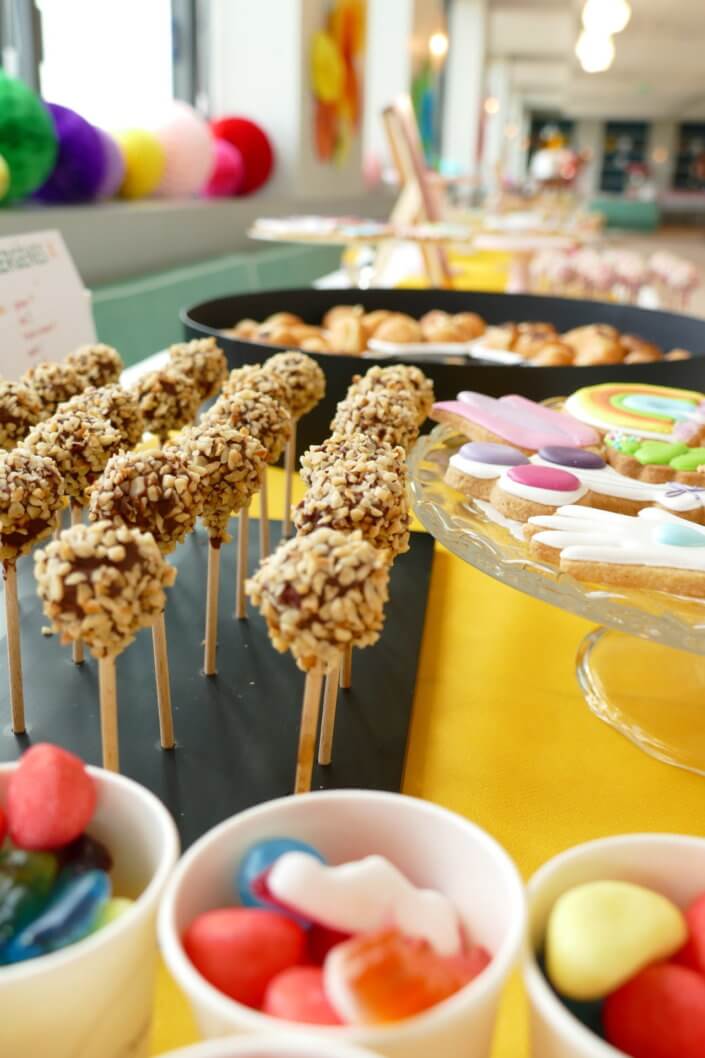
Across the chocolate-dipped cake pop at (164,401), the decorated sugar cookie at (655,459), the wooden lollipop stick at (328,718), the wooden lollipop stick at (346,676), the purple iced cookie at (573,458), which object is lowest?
the wooden lollipop stick at (346,676)

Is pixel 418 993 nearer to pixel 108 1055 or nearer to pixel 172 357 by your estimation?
pixel 108 1055

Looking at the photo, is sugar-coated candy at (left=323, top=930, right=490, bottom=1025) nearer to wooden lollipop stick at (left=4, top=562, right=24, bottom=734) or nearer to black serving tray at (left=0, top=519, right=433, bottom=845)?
black serving tray at (left=0, top=519, right=433, bottom=845)

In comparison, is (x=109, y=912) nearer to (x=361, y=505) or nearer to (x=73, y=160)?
(x=361, y=505)

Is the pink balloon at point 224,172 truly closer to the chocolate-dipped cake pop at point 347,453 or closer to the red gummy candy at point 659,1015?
the chocolate-dipped cake pop at point 347,453

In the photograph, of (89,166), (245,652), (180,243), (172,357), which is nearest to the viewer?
(245,652)

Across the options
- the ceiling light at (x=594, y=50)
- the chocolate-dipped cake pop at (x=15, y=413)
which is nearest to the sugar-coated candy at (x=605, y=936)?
the chocolate-dipped cake pop at (x=15, y=413)

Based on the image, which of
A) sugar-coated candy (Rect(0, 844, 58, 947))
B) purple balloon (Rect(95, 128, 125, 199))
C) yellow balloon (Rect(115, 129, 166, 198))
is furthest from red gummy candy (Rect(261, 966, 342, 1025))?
yellow balloon (Rect(115, 129, 166, 198))

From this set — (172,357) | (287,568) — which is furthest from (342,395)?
(287,568)

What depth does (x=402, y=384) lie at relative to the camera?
106 centimetres

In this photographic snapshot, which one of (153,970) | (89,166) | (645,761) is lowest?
(645,761)

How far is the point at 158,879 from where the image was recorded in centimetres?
41

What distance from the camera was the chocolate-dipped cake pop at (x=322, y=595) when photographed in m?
0.55

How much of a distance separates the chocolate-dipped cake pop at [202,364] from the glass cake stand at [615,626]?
0.28 metres

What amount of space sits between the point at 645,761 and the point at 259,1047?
0.55 meters
